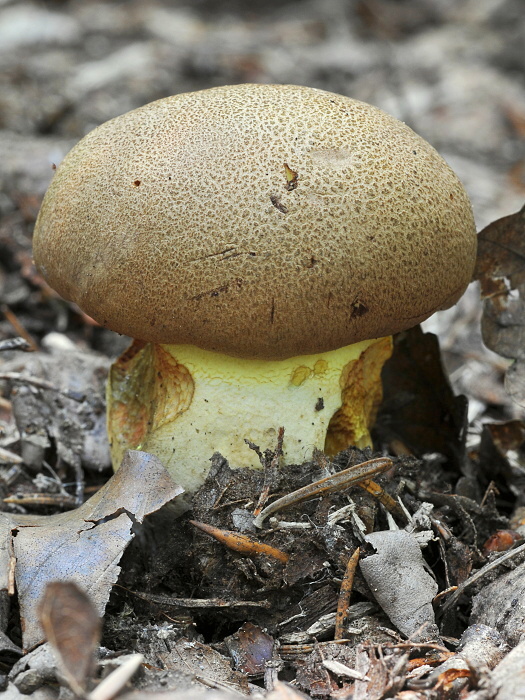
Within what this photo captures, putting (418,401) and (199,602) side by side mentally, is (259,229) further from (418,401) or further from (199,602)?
(418,401)

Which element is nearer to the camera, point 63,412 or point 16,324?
point 63,412

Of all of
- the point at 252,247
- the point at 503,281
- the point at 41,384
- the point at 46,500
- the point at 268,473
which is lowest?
the point at 46,500

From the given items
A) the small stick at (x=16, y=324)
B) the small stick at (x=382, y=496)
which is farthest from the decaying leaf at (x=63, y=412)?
the small stick at (x=382, y=496)

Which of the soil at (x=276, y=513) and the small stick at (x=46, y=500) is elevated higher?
the soil at (x=276, y=513)

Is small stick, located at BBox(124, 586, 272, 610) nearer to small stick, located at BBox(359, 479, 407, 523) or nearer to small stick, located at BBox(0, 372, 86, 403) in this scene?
small stick, located at BBox(359, 479, 407, 523)

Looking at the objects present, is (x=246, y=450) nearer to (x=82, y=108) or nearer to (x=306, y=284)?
(x=306, y=284)

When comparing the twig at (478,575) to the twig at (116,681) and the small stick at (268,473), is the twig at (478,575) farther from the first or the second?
the twig at (116,681)

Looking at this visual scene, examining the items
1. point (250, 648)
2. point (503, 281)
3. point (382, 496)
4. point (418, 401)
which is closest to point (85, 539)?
point (250, 648)
